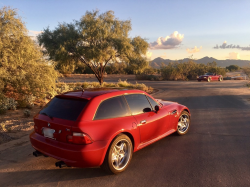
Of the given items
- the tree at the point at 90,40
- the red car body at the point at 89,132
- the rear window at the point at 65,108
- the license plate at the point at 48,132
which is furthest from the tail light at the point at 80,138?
the tree at the point at 90,40

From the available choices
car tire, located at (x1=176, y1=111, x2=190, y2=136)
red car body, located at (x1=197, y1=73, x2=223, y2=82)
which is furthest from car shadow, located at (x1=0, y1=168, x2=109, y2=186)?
red car body, located at (x1=197, y1=73, x2=223, y2=82)

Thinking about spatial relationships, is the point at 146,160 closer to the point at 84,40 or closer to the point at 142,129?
the point at 142,129

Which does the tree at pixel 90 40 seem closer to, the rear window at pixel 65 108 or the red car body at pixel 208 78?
the rear window at pixel 65 108

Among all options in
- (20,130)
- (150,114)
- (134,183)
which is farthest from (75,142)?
(20,130)

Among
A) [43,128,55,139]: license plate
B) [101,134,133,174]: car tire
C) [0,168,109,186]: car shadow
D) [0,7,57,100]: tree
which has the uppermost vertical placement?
[0,7,57,100]: tree

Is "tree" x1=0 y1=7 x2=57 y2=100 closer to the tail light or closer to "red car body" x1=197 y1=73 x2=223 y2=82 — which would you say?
the tail light

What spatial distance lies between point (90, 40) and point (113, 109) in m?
16.5

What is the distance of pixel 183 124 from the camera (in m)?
6.27

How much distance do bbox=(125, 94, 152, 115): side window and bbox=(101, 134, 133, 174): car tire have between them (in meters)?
0.68

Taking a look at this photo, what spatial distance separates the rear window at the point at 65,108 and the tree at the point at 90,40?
1443 centimetres

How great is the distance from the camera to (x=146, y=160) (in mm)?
4480

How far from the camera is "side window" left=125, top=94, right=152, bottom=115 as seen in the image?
4.52m

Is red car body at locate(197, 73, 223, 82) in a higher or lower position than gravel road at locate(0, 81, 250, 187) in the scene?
higher

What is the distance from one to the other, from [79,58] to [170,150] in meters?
16.8
